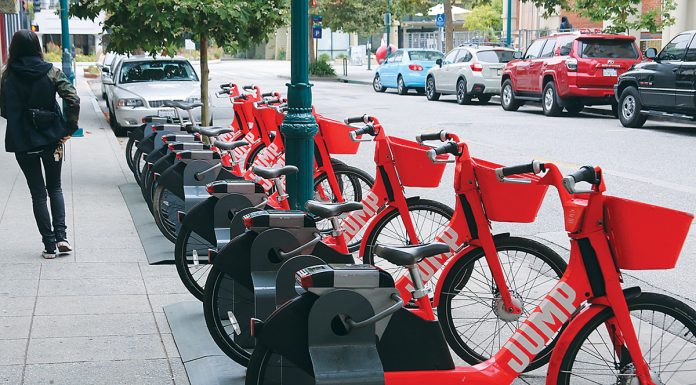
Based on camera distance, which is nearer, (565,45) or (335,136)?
(335,136)

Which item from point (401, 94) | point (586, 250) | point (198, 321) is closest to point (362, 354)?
point (586, 250)

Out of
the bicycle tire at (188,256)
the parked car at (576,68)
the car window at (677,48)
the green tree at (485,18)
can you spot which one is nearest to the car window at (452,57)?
the parked car at (576,68)

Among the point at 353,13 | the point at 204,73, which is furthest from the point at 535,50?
the point at 353,13

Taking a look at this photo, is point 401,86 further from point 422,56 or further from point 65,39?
point 65,39

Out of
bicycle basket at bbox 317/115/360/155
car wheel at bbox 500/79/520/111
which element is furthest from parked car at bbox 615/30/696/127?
bicycle basket at bbox 317/115/360/155

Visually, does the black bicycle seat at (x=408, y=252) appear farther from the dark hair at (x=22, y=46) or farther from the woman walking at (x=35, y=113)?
the dark hair at (x=22, y=46)

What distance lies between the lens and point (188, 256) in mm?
6043

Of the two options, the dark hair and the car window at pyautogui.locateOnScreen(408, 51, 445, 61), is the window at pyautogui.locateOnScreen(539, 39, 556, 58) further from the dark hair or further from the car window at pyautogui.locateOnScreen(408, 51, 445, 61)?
the dark hair

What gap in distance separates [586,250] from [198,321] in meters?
2.72

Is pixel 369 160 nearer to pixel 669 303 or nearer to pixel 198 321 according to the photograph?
pixel 198 321

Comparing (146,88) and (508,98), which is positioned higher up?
(146,88)

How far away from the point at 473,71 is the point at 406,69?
236 inches

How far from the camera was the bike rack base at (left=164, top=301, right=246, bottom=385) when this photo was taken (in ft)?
16.1

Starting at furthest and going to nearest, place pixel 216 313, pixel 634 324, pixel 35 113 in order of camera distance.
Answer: pixel 35 113 → pixel 216 313 → pixel 634 324
